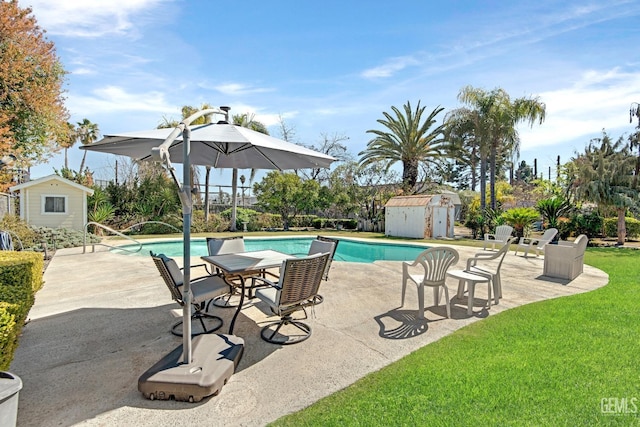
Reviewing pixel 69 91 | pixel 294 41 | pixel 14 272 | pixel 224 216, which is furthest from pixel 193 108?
pixel 14 272

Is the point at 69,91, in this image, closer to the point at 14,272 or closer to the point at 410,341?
the point at 14,272

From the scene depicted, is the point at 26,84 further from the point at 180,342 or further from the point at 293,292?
the point at 293,292

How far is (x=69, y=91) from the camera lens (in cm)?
1169

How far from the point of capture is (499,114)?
59.1ft

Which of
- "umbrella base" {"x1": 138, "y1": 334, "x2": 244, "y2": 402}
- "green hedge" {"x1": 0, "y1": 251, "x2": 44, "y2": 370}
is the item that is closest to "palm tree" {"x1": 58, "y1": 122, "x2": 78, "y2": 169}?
"green hedge" {"x1": 0, "y1": 251, "x2": 44, "y2": 370}

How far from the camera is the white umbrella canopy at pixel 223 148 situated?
137 inches

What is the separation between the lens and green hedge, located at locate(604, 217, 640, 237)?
51.5 feet

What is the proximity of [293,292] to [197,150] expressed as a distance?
3.11 m

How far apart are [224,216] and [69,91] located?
35.3 feet

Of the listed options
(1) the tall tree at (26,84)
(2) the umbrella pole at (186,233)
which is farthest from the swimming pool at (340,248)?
(2) the umbrella pole at (186,233)

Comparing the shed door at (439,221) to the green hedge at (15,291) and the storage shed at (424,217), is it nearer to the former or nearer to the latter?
the storage shed at (424,217)

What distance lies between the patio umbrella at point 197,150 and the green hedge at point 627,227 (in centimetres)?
1794

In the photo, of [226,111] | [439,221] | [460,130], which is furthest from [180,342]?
[460,130]

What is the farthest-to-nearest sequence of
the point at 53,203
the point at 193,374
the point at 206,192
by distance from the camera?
1. the point at 206,192
2. the point at 53,203
3. the point at 193,374
